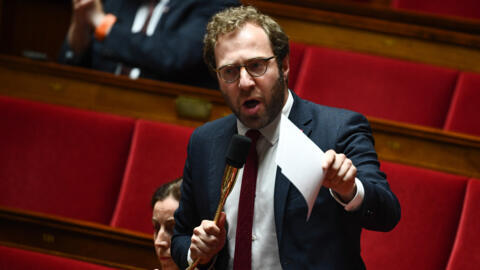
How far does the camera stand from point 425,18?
73 cm

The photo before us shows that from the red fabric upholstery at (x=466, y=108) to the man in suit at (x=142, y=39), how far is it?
26cm

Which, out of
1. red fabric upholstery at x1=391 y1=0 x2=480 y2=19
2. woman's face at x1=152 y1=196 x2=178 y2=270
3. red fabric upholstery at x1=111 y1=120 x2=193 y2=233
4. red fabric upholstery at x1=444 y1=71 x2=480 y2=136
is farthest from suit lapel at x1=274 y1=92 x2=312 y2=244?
red fabric upholstery at x1=391 y1=0 x2=480 y2=19

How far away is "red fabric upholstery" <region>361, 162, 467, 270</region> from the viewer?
1.64 feet

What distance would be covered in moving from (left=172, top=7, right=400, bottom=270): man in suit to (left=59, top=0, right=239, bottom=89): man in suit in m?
0.25

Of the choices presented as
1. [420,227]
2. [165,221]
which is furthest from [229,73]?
[420,227]

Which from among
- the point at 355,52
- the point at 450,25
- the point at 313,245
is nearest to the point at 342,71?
the point at 355,52

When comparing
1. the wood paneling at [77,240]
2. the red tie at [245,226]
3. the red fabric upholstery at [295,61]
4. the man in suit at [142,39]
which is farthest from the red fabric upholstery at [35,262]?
the red fabric upholstery at [295,61]

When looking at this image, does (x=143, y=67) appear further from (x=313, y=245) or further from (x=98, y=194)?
(x=313, y=245)

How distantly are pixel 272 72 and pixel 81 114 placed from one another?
1.02ft

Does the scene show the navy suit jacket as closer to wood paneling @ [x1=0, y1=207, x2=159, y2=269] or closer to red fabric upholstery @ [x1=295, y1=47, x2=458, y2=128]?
wood paneling @ [x1=0, y1=207, x2=159, y2=269]

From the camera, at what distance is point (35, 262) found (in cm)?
45

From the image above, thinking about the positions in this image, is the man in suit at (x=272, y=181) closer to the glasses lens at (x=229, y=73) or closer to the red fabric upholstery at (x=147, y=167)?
the glasses lens at (x=229, y=73)

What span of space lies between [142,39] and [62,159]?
0.15m

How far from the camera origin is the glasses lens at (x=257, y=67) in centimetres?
34
